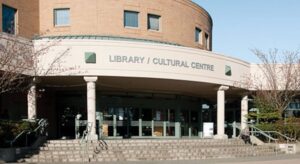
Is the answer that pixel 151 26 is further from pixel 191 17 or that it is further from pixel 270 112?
pixel 270 112

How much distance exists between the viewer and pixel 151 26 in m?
33.4

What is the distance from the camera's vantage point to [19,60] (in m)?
21.4

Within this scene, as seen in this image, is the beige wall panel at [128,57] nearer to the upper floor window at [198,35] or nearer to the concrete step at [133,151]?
the concrete step at [133,151]

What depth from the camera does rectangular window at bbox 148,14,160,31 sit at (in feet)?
109

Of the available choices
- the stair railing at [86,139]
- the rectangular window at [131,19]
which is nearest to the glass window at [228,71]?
the rectangular window at [131,19]

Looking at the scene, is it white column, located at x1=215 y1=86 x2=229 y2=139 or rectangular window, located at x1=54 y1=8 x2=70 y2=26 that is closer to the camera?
white column, located at x1=215 y1=86 x2=229 y2=139

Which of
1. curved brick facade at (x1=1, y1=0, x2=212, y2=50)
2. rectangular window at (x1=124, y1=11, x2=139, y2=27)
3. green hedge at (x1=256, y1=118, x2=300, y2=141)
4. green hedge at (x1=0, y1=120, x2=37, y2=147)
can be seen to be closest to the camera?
green hedge at (x1=0, y1=120, x2=37, y2=147)

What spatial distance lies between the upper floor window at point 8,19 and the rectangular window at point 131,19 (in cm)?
696

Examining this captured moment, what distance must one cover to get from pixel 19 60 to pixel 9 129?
2.92 metres

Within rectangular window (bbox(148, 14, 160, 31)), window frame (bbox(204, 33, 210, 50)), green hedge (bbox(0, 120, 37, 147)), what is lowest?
green hedge (bbox(0, 120, 37, 147))

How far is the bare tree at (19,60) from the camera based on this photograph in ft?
64.1

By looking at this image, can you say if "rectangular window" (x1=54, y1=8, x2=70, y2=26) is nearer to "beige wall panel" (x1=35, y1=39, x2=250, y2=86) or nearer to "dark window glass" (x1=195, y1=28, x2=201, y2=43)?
"beige wall panel" (x1=35, y1=39, x2=250, y2=86)

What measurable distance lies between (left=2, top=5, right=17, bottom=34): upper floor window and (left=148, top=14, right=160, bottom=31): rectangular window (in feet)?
28.4

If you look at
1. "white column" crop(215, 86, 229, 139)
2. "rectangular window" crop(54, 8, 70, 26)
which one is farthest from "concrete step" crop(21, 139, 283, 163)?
"rectangular window" crop(54, 8, 70, 26)
